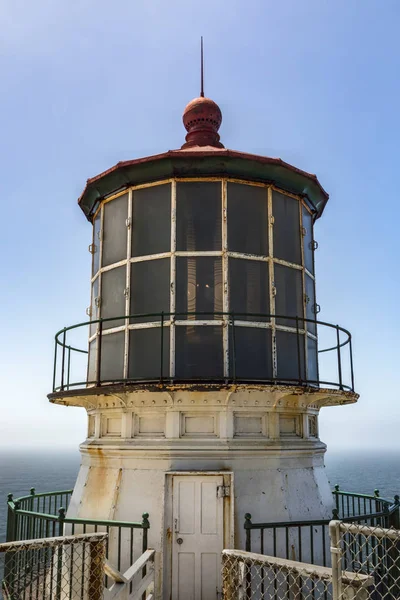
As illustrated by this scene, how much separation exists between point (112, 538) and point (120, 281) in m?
4.09

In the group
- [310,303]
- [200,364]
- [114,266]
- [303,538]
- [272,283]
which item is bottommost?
[303,538]

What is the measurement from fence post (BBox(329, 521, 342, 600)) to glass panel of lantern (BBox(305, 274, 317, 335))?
527 cm

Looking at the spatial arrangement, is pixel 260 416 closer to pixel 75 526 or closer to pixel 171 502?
pixel 171 502

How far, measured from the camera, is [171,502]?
25.3 ft

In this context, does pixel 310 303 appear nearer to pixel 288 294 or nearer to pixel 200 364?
pixel 288 294

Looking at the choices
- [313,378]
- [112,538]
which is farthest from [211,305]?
[112,538]

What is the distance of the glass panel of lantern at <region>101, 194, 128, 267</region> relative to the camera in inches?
362

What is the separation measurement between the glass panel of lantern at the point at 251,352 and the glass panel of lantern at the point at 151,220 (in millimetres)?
1872

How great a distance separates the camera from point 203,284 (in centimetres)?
852

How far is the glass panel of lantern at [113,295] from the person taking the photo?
8961 millimetres

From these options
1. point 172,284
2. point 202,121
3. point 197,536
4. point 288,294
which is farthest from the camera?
point 202,121

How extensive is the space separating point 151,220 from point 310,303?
130 inches

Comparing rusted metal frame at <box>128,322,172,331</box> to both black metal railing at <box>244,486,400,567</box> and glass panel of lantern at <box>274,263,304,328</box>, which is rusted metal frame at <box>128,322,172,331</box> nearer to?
glass panel of lantern at <box>274,263,304,328</box>

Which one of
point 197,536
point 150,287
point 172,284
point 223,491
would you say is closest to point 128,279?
point 150,287
